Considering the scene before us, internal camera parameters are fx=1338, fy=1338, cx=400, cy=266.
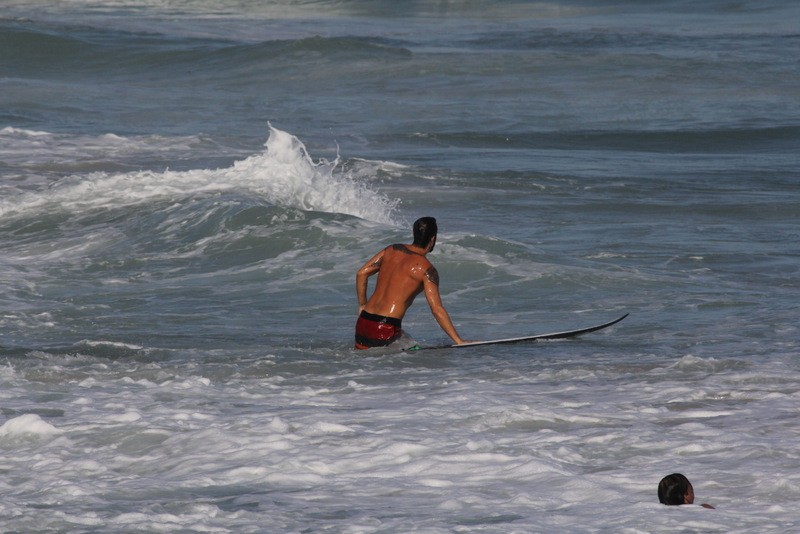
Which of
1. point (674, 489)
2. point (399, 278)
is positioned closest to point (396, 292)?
point (399, 278)

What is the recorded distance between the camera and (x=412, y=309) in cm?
1320

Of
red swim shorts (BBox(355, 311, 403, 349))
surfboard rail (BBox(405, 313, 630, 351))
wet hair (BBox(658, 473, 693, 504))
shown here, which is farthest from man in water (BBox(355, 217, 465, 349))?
wet hair (BBox(658, 473, 693, 504))

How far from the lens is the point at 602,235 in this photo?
16500 millimetres

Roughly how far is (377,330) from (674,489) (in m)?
4.09

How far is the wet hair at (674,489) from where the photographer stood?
6.80m

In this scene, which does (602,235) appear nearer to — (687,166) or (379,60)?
(687,166)

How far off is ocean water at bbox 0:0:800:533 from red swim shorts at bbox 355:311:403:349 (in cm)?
21

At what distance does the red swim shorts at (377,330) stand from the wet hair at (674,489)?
3949 mm

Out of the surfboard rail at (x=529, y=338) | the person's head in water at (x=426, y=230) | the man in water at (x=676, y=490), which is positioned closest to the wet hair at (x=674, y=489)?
the man in water at (x=676, y=490)

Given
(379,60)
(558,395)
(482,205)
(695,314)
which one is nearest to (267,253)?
(482,205)

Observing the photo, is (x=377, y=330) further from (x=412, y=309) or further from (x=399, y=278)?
(x=412, y=309)

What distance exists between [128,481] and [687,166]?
52.4 ft

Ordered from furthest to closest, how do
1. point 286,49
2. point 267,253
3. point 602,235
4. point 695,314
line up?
1. point 286,49
2. point 602,235
3. point 267,253
4. point 695,314

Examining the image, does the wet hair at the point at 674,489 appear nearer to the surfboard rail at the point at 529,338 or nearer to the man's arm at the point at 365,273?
the surfboard rail at the point at 529,338
